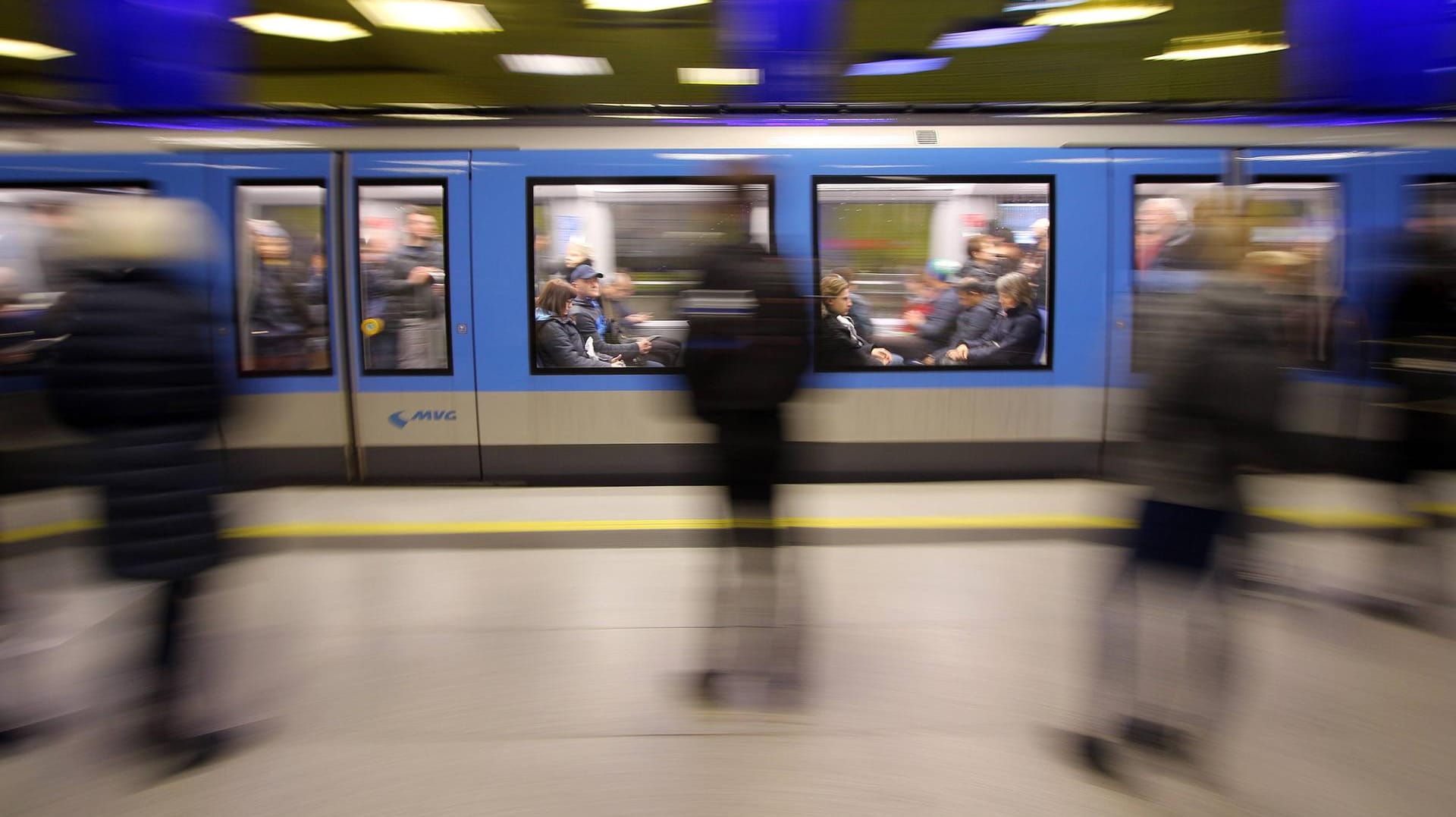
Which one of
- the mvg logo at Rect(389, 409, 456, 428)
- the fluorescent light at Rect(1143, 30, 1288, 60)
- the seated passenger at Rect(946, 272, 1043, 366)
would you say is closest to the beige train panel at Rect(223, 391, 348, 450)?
the mvg logo at Rect(389, 409, 456, 428)

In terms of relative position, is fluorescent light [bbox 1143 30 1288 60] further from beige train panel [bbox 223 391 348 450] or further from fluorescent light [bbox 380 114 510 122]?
beige train panel [bbox 223 391 348 450]

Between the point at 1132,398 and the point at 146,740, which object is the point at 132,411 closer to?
the point at 146,740

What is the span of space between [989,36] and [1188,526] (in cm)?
543

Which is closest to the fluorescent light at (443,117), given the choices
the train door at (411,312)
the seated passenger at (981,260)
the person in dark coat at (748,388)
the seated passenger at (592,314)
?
the train door at (411,312)

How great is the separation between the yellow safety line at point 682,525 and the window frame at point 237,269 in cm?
115

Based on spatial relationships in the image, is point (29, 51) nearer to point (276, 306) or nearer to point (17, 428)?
point (276, 306)

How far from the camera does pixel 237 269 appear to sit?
5262 mm

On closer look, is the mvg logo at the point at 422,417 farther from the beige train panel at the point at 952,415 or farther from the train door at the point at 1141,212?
the train door at the point at 1141,212

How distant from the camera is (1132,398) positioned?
7.64 ft

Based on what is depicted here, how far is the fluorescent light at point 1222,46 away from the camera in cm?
671

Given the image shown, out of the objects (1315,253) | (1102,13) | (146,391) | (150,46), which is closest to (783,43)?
(1102,13)

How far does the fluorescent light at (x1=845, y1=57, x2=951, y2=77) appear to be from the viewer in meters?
7.25

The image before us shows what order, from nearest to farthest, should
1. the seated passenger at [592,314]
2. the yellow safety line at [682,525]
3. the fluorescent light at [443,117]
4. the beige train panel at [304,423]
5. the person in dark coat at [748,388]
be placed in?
1. the person in dark coat at [748,388]
2. the yellow safety line at [682,525]
3. the fluorescent light at [443,117]
4. the seated passenger at [592,314]
5. the beige train panel at [304,423]

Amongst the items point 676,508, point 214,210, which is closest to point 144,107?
point 214,210
